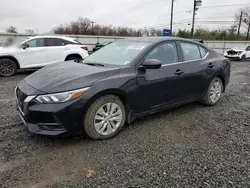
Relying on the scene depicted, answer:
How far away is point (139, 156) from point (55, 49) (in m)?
6.88

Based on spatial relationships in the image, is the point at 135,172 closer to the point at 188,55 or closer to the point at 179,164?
the point at 179,164

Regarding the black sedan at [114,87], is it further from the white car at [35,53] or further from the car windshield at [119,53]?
the white car at [35,53]

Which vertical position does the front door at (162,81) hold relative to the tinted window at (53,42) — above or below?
below

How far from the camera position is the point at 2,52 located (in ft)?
24.4

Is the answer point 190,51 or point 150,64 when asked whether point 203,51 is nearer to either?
point 190,51

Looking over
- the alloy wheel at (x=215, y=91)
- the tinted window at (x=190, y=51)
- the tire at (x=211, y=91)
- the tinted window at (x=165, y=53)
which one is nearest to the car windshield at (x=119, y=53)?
the tinted window at (x=165, y=53)

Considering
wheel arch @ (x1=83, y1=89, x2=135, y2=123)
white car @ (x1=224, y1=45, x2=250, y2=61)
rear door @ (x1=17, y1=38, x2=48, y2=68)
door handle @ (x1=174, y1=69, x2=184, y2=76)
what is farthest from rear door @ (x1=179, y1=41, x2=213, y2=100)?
white car @ (x1=224, y1=45, x2=250, y2=61)

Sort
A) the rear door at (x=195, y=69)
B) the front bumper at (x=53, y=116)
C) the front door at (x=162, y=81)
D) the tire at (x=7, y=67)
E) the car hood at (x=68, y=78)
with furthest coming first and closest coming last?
the tire at (x=7, y=67), the rear door at (x=195, y=69), the front door at (x=162, y=81), the car hood at (x=68, y=78), the front bumper at (x=53, y=116)

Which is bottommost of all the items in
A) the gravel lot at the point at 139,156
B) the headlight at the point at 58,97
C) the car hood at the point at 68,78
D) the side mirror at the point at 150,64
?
the gravel lot at the point at 139,156

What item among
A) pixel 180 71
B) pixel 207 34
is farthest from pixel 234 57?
pixel 207 34

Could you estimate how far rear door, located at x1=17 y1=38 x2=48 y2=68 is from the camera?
7.71 metres

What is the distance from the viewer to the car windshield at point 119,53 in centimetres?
338

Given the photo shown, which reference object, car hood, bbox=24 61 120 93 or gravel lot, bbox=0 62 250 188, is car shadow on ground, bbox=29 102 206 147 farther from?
car hood, bbox=24 61 120 93

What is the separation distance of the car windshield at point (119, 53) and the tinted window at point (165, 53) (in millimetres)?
215
